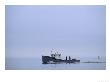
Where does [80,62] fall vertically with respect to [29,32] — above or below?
below

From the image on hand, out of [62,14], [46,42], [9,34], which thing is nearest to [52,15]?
[62,14]

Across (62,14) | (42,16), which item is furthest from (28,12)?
(62,14)

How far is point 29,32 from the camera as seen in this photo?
2.64m

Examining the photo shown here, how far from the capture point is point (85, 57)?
2.64m

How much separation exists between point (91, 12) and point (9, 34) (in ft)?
2.85

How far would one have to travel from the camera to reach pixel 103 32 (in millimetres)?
2639

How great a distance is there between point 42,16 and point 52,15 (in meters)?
0.10
